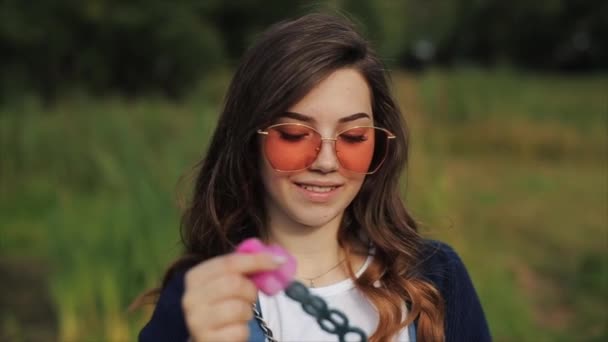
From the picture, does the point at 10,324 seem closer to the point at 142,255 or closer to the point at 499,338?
the point at 142,255

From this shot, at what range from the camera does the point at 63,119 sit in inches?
284

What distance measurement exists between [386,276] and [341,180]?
8.6 inches

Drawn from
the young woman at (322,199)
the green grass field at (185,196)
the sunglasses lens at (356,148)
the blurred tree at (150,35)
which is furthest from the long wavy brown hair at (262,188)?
the blurred tree at (150,35)

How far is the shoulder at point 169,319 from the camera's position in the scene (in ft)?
4.23

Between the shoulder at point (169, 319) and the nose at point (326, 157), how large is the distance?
302mm

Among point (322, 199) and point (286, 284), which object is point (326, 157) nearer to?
point (322, 199)

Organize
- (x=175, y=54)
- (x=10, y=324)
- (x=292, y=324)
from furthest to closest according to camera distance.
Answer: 1. (x=175, y=54)
2. (x=10, y=324)
3. (x=292, y=324)

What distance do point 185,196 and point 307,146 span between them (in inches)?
46.4

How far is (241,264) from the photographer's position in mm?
958

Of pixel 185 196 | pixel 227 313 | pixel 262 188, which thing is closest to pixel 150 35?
pixel 185 196

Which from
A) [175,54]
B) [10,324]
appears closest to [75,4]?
[175,54]

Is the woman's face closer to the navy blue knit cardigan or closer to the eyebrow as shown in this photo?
the eyebrow

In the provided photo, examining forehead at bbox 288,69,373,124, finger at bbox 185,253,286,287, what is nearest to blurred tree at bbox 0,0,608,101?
forehead at bbox 288,69,373,124

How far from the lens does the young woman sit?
1377 millimetres
